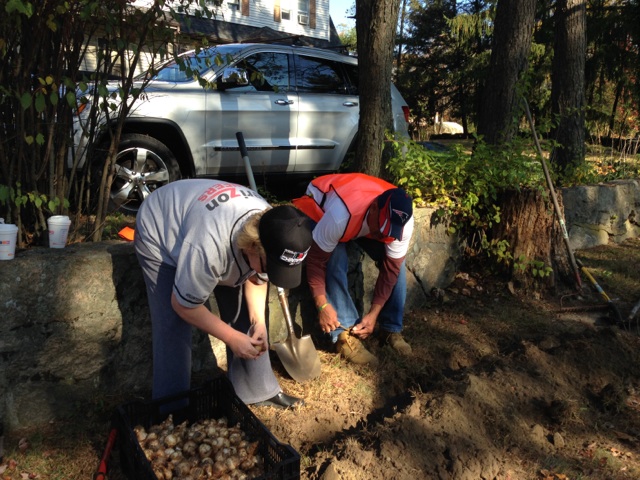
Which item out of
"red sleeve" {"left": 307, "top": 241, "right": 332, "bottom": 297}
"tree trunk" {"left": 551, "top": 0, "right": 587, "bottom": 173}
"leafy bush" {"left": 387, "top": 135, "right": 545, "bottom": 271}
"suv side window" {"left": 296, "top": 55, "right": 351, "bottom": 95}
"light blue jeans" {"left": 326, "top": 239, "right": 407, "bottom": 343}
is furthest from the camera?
"tree trunk" {"left": 551, "top": 0, "right": 587, "bottom": 173}

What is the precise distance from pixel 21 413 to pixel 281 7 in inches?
819

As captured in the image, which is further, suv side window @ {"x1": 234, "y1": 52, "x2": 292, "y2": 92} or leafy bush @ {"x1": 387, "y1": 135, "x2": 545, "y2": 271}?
suv side window @ {"x1": 234, "y1": 52, "x2": 292, "y2": 92}

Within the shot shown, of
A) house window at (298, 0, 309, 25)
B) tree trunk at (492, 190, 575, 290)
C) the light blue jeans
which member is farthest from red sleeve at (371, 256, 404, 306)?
house window at (298, 0, 309, 25)

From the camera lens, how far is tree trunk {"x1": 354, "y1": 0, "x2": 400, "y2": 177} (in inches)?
197

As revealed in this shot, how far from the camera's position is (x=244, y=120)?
5.66m

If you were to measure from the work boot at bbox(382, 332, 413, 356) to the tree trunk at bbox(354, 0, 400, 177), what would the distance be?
1769 millimetres

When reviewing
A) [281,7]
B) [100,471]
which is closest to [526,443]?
[100,471]

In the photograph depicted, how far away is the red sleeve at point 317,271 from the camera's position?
358 cm

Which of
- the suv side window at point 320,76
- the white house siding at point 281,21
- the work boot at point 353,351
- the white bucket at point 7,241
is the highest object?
the white house siding at point 281,21

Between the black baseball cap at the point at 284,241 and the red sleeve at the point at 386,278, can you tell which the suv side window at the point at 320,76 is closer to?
the red sleeve at the point at 386,278

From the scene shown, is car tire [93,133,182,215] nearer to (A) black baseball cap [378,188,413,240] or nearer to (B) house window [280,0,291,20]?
(A) black baseball cap [378,188,413,240]

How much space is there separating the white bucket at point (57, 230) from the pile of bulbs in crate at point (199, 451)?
1256 mm

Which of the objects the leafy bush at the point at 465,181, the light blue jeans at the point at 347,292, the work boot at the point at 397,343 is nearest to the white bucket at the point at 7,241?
the light blue jeans at the point at 347,292

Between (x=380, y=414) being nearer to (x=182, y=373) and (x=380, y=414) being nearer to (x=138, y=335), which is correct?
(x=182, y=373)
